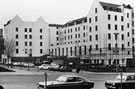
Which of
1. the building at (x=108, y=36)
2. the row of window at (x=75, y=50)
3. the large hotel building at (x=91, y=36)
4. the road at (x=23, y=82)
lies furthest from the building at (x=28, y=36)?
the road at (x=23, y=82)

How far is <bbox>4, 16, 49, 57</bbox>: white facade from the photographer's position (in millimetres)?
98000

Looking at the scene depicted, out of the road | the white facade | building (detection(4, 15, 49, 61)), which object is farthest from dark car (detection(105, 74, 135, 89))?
the white facade

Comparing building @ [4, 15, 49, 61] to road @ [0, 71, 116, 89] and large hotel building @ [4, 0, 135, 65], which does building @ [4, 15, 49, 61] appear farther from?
road @ [0, 71, 116, 89]

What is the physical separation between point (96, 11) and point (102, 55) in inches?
589

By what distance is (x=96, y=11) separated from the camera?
265 ft

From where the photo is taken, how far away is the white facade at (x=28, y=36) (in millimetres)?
98000

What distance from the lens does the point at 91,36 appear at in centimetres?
8150

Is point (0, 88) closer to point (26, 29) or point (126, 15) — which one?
point (126, 15)

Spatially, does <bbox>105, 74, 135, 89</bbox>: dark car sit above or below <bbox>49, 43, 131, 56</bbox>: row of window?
below

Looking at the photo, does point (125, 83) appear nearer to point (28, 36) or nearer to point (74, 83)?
point (74, 83)

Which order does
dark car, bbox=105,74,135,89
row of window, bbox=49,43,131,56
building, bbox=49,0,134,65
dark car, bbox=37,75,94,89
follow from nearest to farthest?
1. dark car, bbox=37,75,94,89
2. dark car, bbox=105,74,135,89
3. building, bbox=49,0,134,65
4. row of window, bbox=49,43,131,56

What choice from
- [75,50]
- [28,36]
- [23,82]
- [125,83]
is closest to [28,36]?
[28,36]

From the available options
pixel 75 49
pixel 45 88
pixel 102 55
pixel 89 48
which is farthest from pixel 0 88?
pixel 75 49

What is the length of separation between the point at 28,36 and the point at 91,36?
29624mm
